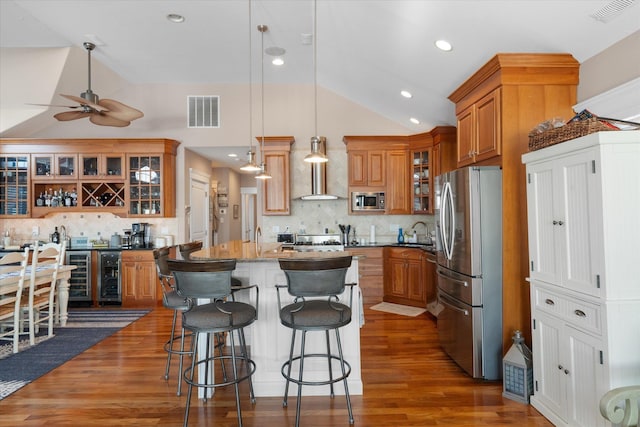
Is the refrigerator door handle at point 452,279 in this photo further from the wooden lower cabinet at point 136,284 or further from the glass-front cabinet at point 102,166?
the glass-front cabinet at point 102,166

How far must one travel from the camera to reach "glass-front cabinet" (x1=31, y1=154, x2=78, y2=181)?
232 inches

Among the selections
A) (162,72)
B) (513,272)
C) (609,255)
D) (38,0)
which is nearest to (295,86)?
(162,72)

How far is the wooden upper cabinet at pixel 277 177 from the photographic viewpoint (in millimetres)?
6176

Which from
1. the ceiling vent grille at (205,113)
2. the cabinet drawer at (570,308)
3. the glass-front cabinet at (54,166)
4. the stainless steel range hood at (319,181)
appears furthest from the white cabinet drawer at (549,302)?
the glass-front cabinet at (54,166)

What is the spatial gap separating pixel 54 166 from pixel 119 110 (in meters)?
2.45

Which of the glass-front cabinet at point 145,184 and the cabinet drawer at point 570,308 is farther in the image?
the glass-front cabinet at point 145,184

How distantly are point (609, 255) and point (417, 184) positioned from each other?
4.09 meters

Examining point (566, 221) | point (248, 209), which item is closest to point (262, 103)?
point (248, 209)

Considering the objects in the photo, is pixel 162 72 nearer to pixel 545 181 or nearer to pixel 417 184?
pixel 417 184

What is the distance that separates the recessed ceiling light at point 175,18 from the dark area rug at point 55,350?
3.71 m

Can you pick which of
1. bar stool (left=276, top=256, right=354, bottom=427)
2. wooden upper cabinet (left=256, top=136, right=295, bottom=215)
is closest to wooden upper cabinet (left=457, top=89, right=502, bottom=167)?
bar stool (left=276, top=256, right=354, bottom=427)

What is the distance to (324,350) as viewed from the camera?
9.55ft

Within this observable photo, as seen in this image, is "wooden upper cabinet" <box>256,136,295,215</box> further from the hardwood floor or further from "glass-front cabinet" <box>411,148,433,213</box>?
the hardwood floor

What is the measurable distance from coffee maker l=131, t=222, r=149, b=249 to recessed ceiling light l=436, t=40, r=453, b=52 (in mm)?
5119
